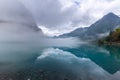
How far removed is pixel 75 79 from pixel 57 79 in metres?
3.36

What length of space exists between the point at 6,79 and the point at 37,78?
5.16 m

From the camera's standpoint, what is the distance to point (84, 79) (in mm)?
37156

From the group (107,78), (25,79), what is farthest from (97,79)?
(25,79)

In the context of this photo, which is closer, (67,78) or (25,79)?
(25,79)

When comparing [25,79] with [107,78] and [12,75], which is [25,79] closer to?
[12,75]

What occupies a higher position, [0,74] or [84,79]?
[0,74]

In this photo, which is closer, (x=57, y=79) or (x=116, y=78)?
(x=57, y=79)

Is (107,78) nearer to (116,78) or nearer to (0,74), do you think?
(116,78)

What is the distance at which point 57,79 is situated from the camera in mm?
36031

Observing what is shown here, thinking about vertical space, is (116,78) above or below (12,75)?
below

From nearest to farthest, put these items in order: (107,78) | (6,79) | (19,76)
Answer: (6,79) → (19,76) → (107,78)

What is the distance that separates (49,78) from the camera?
119 ft

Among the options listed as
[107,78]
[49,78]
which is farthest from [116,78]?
[49,78]

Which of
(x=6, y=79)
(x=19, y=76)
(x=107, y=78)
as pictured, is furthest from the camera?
(x=107, y=78)
